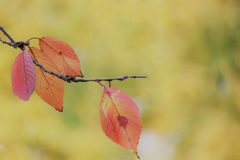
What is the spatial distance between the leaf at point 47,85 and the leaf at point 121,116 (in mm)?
59

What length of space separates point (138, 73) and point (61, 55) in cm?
62

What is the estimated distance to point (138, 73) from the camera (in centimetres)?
86

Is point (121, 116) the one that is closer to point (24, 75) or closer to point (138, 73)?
point (24, 75)

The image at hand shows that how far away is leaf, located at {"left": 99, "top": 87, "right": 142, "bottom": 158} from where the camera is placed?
0.79ft

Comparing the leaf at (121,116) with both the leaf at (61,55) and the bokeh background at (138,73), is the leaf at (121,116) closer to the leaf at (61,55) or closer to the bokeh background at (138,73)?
the leaf at (61,55)

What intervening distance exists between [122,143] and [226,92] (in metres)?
0.94

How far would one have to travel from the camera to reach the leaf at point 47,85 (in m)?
0.26

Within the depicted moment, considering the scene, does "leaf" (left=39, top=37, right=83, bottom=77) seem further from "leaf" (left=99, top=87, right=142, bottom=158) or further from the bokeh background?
the bokeh background

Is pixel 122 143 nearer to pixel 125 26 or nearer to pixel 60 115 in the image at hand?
pixel 60 115

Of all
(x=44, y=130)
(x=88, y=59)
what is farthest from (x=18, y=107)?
(x=88, y=59)

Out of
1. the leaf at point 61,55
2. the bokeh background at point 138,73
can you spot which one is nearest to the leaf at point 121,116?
the leaf at point 61,55

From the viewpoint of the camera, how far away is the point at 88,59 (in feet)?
2.78

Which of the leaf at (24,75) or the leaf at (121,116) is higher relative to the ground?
the leaf at (24,75)

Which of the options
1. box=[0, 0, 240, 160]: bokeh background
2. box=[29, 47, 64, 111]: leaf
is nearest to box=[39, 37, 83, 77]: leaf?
box=[29, 47, 64, 111]: leaf
